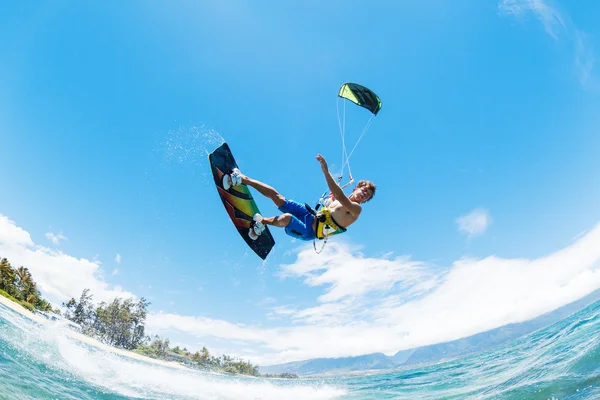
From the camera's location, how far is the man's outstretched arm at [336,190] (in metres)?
6.15

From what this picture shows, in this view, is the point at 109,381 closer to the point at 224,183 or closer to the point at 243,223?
the point at 243,223

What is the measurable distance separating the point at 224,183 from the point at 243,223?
1.38 metres

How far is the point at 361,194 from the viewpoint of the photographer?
748cm

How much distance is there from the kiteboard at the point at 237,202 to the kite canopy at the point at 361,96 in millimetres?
4027

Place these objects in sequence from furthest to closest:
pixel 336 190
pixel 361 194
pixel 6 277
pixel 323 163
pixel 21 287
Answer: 1. pixel 21 287
2. pixel 6 277
3. pixel 361 194
4. pixel 336 190
5. pixel 323 163

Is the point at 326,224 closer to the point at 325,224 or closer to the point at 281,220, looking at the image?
the point at 325,224

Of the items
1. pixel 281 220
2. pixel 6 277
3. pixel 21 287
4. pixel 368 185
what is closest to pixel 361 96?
pixel 368 185

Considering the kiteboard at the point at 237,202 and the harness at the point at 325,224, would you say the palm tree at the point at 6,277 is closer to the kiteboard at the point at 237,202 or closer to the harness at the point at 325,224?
the kiteboard at the point at 237,202

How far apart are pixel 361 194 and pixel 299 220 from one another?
1.64 metres

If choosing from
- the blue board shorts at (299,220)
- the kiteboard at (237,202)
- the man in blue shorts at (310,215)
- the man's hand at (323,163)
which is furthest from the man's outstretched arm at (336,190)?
the kiteboard at (237,202)

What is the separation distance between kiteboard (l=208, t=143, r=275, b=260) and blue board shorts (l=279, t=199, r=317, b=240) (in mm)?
2318

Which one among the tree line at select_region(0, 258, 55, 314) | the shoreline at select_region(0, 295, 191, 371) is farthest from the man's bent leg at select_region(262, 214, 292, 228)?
the tree line at select_region(0, 258, 55, 314)

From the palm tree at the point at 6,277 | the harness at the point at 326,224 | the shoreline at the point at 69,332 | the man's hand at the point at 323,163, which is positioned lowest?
the shoreline at the point at 69,332

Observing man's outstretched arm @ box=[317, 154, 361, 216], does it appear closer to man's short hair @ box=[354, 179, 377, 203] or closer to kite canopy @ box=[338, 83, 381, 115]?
man's short hair @ box=[354, 179, 377, 203]
